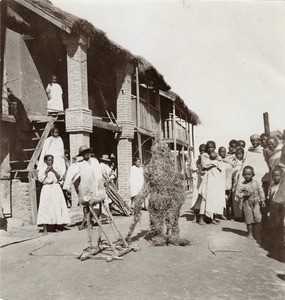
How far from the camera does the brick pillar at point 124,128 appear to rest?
43.2 ft

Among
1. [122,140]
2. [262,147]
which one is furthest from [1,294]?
[122,140]

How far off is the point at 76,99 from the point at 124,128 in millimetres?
3264

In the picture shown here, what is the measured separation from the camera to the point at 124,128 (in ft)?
43.5

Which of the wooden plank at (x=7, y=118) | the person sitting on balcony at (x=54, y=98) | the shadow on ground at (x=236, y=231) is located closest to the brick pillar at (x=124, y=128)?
the person sitting on balcony at (x=54, y=98)

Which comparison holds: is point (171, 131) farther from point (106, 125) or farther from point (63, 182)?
point (63, 182)

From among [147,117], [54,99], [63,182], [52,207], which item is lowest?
[52,207]

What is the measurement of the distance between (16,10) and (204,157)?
6.32 meters

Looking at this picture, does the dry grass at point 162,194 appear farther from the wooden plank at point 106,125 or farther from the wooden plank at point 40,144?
the wooden plank at point 106,125

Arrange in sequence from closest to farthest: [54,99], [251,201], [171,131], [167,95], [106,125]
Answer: [251,201] → [54,99] → [106,125] → [167,95] → [171,131]

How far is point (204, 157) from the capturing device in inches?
340

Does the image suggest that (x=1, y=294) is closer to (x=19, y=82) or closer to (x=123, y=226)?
(x=123, y=226)

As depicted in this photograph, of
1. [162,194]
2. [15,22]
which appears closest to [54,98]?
[15,22]

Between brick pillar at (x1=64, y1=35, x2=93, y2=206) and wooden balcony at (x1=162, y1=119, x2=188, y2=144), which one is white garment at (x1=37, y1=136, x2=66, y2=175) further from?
wooden balcony at (x1=162, y1=119, x2=188, y2=144)

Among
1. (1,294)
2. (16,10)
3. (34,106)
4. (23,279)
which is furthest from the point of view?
(34,106)
